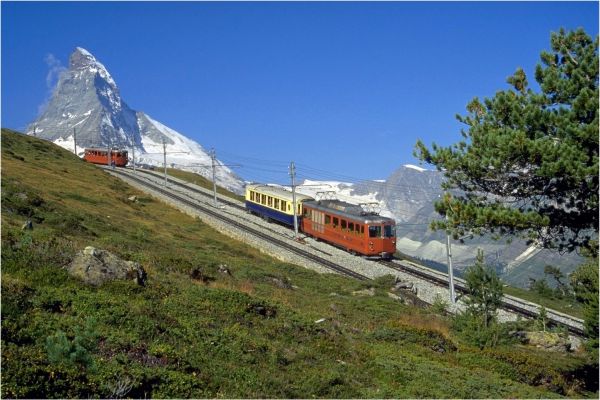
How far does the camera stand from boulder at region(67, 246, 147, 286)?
16.6 metres

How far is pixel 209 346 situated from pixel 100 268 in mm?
5117

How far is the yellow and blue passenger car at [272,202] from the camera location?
58.9 m

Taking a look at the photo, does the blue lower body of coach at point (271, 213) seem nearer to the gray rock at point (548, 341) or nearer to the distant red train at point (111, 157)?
the gray rock at point (548, 341)

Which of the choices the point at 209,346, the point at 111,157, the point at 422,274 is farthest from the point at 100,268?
the point at 111,157

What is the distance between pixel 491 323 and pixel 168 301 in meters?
13.7

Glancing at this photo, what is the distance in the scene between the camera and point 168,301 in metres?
16.8

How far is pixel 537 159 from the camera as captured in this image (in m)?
16.8

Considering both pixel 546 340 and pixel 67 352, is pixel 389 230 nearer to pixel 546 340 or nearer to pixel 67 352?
pixel 546 340

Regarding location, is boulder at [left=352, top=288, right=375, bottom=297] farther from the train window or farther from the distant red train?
the distant red train

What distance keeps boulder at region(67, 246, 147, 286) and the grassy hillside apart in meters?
0.44


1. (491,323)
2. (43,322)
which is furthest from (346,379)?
(491,323)

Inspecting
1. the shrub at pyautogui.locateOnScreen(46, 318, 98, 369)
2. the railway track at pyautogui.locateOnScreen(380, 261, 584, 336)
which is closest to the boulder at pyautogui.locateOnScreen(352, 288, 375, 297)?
the railway track at pyautogui.locateOnScreen(380, 261, 584, 336)

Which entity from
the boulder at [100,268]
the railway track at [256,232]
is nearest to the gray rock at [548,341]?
the railway track at [256,232]

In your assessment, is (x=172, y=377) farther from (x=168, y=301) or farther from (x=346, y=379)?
(x=168, y=301)
